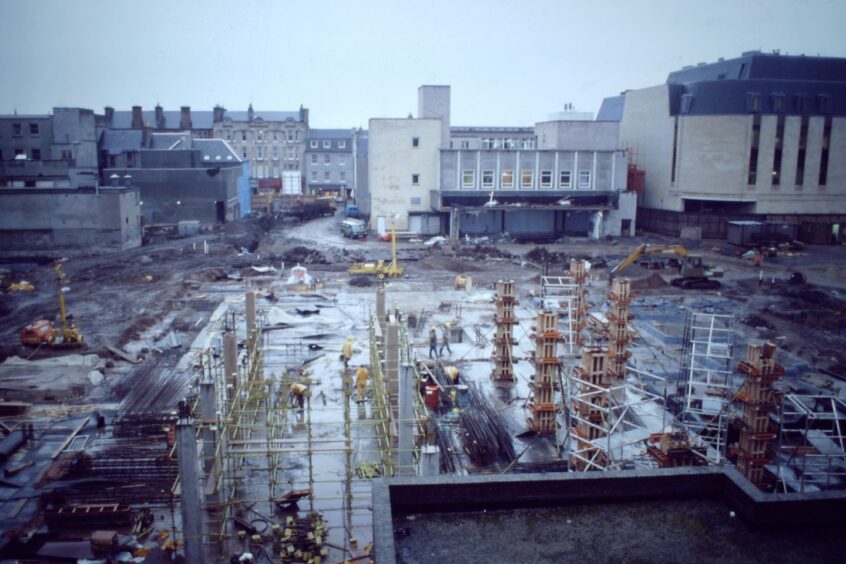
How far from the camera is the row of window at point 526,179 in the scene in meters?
56.5

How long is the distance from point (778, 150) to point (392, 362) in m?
47.0

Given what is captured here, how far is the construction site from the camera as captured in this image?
321 inches

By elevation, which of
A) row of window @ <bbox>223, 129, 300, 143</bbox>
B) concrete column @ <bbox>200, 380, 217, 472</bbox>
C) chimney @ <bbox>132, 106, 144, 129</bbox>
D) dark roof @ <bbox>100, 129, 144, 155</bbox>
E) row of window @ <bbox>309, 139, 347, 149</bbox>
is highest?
chimney @ <bbox>132, 106, 144, 129</bbox>

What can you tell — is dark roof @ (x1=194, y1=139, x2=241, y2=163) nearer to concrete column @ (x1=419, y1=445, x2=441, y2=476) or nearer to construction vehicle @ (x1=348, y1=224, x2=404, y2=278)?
construction vehicle @ (x1=348, y1=224, x2=404, y2=278)

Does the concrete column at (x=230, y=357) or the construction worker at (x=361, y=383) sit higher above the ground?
the concrete column at (x=230, y=357)

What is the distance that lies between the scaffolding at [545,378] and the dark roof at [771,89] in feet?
140

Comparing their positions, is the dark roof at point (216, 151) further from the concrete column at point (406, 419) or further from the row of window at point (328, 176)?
the concrete column at point (406, 419)

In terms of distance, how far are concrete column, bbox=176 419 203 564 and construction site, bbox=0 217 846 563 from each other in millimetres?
42

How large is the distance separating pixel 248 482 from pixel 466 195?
41563 millimetres

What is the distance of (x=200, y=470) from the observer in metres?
17.0

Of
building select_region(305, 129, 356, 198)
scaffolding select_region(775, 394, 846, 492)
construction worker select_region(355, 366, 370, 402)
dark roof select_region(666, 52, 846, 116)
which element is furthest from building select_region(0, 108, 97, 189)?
scaffolding select_region(775, 394, 846, 492)

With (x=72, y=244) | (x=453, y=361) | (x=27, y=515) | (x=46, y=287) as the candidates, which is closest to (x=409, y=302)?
(x=453, y=361)

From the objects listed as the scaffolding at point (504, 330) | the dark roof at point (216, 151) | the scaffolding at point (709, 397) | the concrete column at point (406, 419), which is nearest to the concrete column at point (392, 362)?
the concrete column at point (406, 419)

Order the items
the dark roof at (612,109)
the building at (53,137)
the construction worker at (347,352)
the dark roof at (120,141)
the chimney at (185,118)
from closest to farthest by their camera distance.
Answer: the construction worker at (347,352)
the building at (53,137)
the dark roof at (120,141)
the dark roof at (612,109)
the chimney at (185,118)
